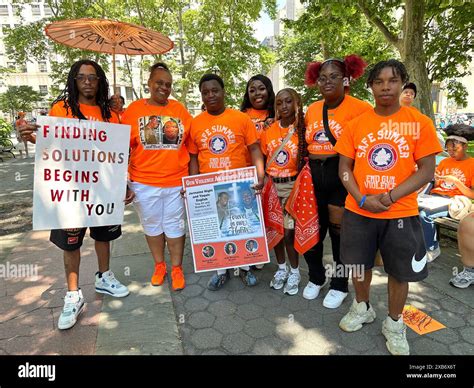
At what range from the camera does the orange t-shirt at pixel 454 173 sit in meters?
3.68

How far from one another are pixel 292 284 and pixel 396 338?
1.06 metres

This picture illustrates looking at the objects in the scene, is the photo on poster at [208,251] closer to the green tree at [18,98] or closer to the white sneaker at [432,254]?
the white sneaker at [432,254]

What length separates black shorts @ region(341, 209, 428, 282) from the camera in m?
2.23

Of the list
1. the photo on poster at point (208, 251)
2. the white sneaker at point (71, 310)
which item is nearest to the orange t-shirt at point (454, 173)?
→ the photo on poster at point (208, 251)

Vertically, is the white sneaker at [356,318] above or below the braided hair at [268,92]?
below

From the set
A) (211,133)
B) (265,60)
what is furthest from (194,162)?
(265,60)

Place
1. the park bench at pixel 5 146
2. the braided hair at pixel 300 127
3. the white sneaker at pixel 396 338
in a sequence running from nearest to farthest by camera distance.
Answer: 1. the white sneaker at pixel 396 338
2. the braided hair at pixel 300 127
3. the park bench at pixel 5 146

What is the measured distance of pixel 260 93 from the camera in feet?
11.6

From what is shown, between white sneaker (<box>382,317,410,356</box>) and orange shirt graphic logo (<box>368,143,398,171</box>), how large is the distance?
3.74 ft

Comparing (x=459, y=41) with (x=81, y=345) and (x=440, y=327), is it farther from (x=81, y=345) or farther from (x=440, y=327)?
(x=81, y=345)

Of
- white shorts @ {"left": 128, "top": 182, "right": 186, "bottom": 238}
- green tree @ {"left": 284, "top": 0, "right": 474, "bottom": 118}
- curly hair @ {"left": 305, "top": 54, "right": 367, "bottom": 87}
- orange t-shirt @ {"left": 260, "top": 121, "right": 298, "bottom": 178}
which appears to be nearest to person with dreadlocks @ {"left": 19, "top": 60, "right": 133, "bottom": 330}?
white shorts @ {"left": 128, "top": 182, "right": 186, "bottom": 238}

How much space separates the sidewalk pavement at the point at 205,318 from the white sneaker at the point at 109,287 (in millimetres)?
59

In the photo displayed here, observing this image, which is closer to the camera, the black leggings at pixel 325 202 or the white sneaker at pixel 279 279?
the black leggings at pixel 325 202

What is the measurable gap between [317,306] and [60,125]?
8.73 feet
